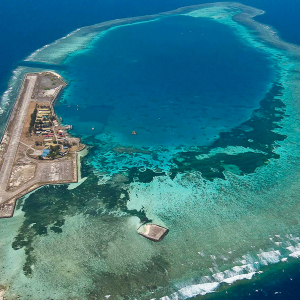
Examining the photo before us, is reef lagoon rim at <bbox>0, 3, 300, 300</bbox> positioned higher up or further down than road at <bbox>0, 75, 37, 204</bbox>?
further down

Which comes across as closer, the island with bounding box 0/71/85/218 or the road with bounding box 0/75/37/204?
the island with bounding box 0/71/85/218

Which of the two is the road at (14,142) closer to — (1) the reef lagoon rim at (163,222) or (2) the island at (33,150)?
(2) the island at (33,150)

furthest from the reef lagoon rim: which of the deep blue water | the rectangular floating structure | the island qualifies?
the deep blue water

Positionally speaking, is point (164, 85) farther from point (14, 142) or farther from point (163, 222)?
point (163, 222)

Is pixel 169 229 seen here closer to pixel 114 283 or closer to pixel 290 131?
pixel 114 283

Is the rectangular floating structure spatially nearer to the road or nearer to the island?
the island

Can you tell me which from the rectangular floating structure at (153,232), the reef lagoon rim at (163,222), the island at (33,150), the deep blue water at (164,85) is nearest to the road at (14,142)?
the island at (33,150)

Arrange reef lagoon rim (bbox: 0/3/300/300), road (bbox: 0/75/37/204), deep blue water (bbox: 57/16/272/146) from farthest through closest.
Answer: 1. deep blue water (bbox: 57/16/272/146)
2. road (bbox: 0/75/37/204)
3. reef lagoon rim (bbox: 0/3/300/300)
